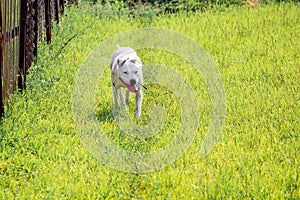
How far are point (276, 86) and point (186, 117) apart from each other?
1837mm

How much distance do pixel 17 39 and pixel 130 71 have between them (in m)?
1.74

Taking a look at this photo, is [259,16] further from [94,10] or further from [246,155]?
[246,155]

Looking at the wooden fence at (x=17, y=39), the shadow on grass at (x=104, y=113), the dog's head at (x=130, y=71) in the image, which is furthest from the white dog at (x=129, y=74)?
the wooden fence at (x=17, y=39)

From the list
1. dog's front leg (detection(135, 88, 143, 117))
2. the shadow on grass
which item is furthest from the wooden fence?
dog's front leg (detection(135, 88, 143, 117))

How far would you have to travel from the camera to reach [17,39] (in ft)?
27.3

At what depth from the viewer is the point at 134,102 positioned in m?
8.40

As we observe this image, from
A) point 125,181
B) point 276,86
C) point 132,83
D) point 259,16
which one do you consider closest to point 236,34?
point 259,16

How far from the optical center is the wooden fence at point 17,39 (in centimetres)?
730

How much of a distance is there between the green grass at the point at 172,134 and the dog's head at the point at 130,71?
49 centimetres

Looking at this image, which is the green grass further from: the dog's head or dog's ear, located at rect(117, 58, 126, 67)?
dog's ear, located at rect(117, 58, 126, 67)

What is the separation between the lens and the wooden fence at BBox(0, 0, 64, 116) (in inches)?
287

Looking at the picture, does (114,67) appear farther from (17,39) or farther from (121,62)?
(17,39)

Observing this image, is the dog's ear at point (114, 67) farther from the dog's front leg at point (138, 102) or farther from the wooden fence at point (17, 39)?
the wooden fence at point (17, 39)

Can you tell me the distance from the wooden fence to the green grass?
0.21 m
